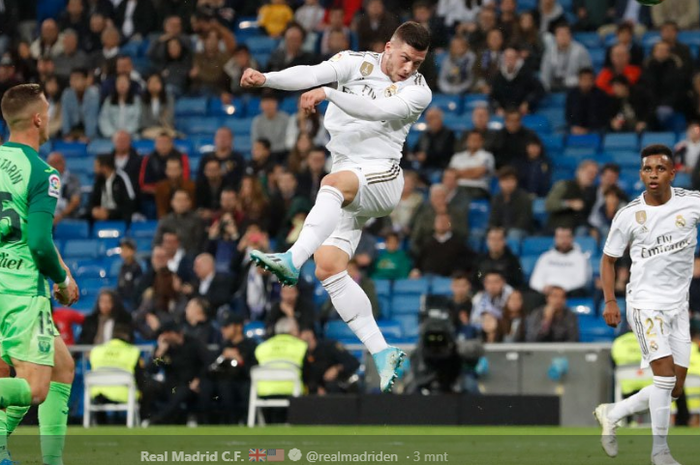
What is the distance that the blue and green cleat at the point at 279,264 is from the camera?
9.27 metres

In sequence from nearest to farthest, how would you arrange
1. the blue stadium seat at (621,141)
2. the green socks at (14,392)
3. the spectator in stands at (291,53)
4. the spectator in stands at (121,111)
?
the green socks at (14,392) < the blue stadium seat at (621,141) < the spectator in stands at (291,53) < the spectator in stands at (121,111)

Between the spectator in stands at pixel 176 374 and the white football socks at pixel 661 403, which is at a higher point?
the spectator in stands at pixel 176 374

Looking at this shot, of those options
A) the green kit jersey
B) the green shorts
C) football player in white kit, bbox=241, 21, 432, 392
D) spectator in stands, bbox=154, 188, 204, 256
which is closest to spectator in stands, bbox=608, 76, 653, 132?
spectator in stands, bbox=154, 188, 204, 256

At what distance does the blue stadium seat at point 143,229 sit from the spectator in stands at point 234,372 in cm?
396

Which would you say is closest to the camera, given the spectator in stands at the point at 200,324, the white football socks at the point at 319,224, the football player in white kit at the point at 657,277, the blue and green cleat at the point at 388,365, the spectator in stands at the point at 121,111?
the white football socks at the point at 319,224

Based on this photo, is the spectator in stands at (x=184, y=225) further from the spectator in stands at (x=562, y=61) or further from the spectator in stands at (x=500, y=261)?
the spectator in stands at (x=562, y=61)

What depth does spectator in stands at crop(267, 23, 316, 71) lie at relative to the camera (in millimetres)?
21834

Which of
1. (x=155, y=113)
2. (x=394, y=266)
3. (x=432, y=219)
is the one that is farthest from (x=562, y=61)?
(x=155, y=113)

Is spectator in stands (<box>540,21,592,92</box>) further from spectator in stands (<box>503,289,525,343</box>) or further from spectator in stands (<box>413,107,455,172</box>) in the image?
spectator in stands (<box>503,289,525,343</box>)

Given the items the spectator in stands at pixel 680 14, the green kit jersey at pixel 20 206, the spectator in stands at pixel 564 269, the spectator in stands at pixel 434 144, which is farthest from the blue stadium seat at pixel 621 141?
the green kit jersey at pixel 20 206

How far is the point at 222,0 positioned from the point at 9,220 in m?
16.8

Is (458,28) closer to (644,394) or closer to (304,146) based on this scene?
(304,146)

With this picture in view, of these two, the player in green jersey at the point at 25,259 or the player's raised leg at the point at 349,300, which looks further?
the player's raised leg at the point at 349,300

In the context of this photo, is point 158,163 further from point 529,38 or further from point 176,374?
point 529,38
